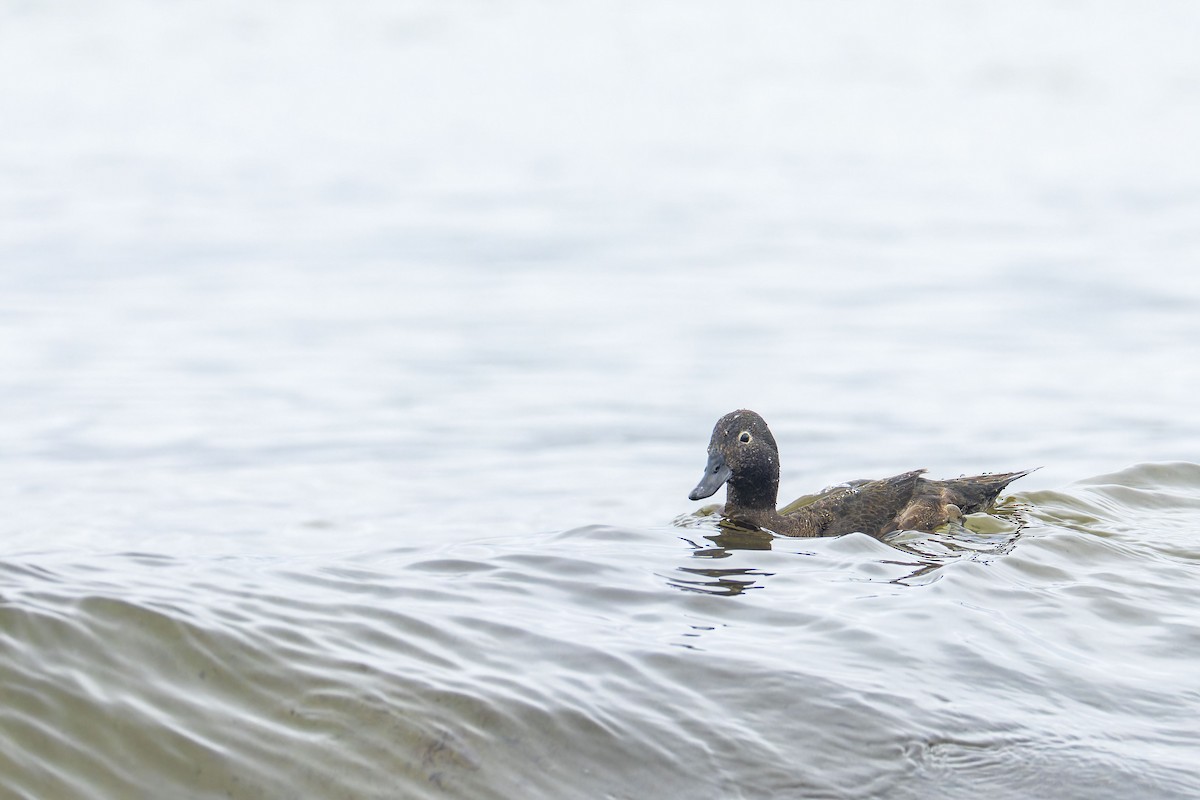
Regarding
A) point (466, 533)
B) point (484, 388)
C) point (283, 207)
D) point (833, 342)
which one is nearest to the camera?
point (466, 533)

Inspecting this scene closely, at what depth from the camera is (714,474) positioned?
980cm

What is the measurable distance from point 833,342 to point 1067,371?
235 cm

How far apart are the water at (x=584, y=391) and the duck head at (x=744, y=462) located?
1.07 feet

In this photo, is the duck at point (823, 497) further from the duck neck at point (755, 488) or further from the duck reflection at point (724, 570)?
the duck reflection at point (724, 570)

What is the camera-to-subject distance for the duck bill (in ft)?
31.7

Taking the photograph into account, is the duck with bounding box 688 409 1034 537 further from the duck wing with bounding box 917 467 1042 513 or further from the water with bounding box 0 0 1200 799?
the water with bounding box 0 0 1200 799

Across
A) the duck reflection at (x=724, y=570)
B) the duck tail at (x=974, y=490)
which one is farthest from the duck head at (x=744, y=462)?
the duck tail at (x=974, y=490)

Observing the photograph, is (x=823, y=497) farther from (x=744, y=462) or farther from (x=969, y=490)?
(x=969, y=490)

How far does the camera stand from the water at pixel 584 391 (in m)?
5.57

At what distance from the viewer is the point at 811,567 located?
8359mm

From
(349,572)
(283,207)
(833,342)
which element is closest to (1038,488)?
(833,342)

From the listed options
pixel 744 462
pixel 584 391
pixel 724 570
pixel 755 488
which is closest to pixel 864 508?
pixel 755 488

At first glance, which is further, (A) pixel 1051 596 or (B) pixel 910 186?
(B) pixel 910 186

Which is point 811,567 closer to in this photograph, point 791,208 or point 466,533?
point 466,533
